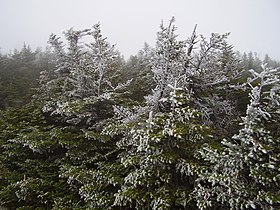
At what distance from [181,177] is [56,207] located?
8.64ft

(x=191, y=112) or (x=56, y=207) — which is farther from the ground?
(x=191, y=112)

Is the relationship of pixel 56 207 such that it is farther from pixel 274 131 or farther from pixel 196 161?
pixel 274 131

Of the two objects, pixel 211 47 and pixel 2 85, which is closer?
pixel 211 47

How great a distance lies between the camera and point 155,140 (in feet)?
13.8

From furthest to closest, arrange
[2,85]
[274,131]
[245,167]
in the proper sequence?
[2,85], [274,131], [245,167]

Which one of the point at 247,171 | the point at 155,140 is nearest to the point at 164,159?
the point at 155,140

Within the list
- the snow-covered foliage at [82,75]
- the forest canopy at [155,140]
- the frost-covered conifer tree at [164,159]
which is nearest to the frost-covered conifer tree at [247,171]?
the forest canopy at [155,140]

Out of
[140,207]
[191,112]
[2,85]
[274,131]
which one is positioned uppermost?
[2,85]

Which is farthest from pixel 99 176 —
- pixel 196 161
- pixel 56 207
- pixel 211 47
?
pixel 211 47

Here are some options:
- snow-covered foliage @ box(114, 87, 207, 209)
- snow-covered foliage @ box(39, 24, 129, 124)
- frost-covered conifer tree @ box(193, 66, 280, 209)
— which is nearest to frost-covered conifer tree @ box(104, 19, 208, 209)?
snow-covered foliage @ box(114, 87, 207, 209)

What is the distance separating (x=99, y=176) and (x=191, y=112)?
2.28 metres

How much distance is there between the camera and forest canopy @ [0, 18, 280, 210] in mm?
3889

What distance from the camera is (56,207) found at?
5.24m

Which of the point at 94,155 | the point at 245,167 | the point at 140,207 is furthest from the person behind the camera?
the point at 94,155
